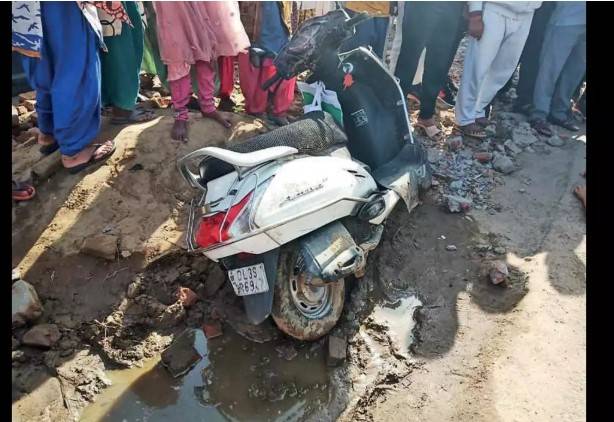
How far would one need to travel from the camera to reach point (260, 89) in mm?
4203

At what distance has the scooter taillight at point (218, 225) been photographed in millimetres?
2160

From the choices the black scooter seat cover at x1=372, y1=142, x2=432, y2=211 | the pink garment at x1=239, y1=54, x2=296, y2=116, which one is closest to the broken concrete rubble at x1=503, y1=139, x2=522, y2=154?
the black scooter seat cover at x1=372, y1=142, x2=432, y2=211

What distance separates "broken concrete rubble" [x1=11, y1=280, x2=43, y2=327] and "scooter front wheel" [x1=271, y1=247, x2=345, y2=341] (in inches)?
53.3

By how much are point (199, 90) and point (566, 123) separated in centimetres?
384

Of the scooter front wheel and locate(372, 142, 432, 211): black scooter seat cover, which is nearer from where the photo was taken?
the scooter front wheel

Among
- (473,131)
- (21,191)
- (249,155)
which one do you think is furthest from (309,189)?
(473,131)

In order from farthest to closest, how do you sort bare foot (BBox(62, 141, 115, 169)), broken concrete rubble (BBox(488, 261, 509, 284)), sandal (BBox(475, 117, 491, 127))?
sandal (BBox(475, 117, 491, 127)), bare foot (BBox(62, 141, 115, 169)), broken concrete rubble (BBox(488, 261, 509, 284))

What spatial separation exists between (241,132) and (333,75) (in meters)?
0.96

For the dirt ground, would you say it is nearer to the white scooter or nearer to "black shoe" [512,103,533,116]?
the white scooter

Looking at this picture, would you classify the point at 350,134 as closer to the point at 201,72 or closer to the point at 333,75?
the point at 333,75

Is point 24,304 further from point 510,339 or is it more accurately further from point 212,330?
point 510,339

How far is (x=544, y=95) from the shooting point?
16.4ft

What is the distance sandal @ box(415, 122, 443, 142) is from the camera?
4.57 metres
